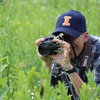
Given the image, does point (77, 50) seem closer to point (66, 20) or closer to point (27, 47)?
point (66, 20)

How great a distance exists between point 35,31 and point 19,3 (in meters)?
3.04

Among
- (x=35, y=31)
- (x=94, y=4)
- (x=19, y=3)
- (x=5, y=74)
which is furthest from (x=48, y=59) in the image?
(x=19, y=3)

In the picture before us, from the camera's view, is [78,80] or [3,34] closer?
[78,80]

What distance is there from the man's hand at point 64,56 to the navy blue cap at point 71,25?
1.11 feet

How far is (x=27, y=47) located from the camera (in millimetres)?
5453

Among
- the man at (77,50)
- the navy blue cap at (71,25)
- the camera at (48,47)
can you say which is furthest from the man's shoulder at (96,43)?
the camera at (48,47)

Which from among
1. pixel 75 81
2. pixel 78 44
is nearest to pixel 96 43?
pixel 78 44

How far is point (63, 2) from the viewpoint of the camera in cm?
844

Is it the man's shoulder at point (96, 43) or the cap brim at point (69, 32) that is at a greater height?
the cap brim at point (69, 32)

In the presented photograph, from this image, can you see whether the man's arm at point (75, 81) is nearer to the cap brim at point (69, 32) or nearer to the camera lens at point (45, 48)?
the camera lens at point (45, 48)

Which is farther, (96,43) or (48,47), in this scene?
(96,43)

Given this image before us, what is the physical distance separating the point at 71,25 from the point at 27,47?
134 cm

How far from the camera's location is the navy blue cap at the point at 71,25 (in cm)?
409

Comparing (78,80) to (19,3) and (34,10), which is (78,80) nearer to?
(34,10)
